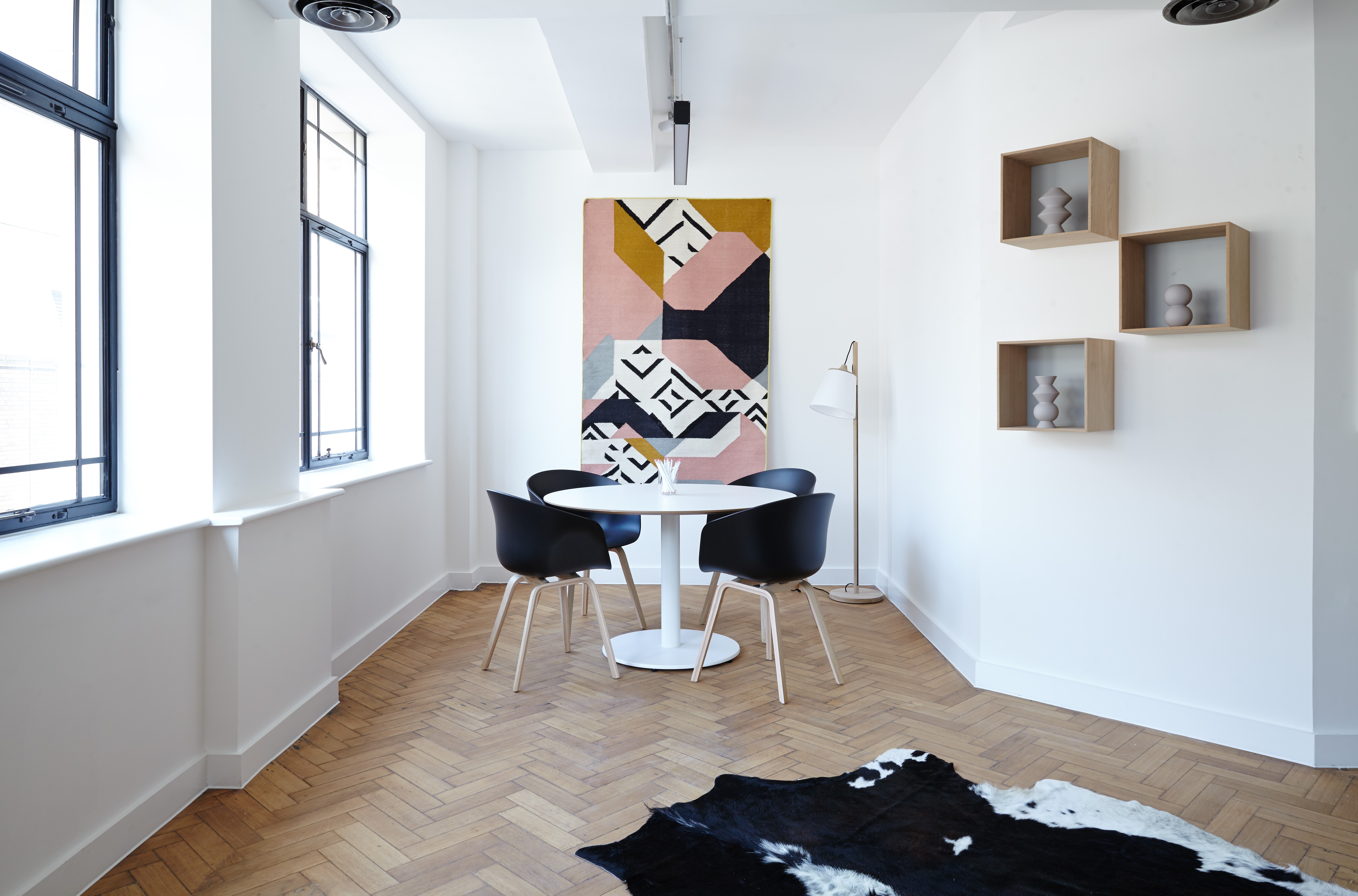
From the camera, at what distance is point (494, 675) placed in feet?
11.7

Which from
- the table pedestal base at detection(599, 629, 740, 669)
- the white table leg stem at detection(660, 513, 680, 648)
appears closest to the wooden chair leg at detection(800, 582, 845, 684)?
the table pedestal base at detection(599, 629, 740, 669)

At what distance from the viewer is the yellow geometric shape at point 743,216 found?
5.31 m

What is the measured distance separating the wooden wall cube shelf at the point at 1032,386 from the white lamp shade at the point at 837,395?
1.55 m

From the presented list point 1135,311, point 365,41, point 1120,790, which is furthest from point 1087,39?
point 365,41

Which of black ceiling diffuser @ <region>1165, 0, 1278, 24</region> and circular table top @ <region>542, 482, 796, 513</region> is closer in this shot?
black ceiling diffuser @ <region>1165, 0, 1278, 24</region>

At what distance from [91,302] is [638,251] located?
11.2 ft

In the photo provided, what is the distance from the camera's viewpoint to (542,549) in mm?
3338

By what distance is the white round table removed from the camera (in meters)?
3.44

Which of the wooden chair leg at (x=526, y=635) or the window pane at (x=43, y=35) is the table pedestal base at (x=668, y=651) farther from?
the window pane at (x=43, y=35)

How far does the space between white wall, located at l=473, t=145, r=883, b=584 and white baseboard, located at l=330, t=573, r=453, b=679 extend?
0.26 m

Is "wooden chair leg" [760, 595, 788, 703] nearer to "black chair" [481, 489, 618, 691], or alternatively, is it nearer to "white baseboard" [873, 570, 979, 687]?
"black chair" [481, 489, 618, 691]

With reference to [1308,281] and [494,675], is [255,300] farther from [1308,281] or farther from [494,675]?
[1308,281]

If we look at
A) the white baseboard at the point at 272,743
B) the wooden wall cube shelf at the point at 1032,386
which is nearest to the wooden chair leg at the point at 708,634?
the wooden wall cube shelf at the point at 1032,386

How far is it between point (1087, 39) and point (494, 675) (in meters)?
3.63
